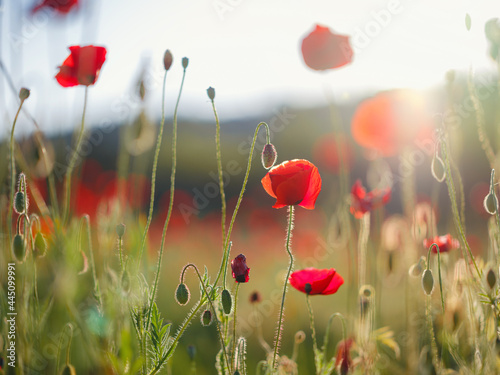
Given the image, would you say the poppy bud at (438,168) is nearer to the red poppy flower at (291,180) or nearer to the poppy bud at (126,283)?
the red poppy flower at (291,180)

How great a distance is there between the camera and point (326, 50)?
2.37 metres

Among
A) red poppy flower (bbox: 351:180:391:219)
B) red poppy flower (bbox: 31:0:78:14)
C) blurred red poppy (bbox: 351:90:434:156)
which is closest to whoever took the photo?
red poppy flower (bbox: 31:0:78:14)

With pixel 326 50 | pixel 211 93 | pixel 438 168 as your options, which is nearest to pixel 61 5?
pixel 211 93

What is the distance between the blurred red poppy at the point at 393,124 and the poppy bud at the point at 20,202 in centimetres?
204

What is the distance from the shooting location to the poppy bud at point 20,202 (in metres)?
1.53

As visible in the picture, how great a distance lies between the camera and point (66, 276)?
1287 millimetres

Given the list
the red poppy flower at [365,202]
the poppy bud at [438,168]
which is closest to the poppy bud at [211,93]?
the poppy bud at [438,168]

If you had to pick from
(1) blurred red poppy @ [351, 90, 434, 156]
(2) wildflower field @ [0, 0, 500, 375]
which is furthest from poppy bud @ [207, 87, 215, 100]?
(1) blurred red poppy @ [351, 90, 434, 156]

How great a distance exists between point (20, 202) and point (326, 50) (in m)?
1.55

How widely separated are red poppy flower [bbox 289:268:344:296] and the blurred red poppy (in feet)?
4.07

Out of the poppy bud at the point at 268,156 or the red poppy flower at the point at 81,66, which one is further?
the red poppy flower at the point at 81,66

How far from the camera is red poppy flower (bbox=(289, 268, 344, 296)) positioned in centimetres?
176

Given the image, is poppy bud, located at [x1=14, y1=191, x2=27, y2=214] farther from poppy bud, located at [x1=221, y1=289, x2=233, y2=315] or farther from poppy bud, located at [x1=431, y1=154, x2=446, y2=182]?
poppy bud, located at [x1=431, y1=154, x2=446, y2=182]

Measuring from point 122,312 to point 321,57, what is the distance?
1.51 meters
